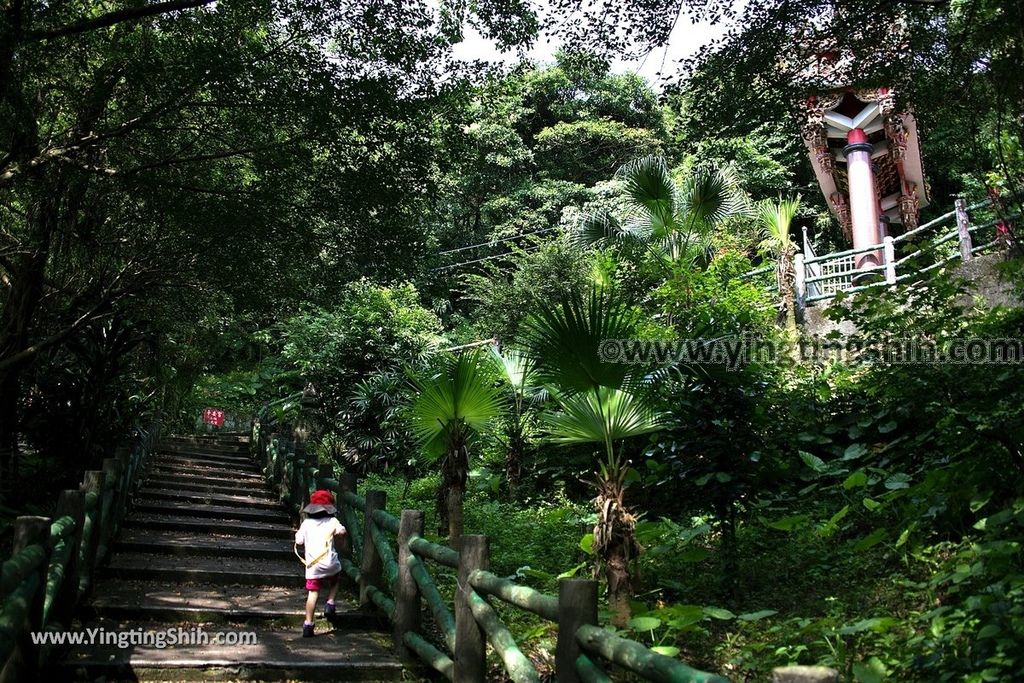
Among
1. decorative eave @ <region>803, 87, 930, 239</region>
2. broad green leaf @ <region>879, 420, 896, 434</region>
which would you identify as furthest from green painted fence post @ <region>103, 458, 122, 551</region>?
decorative eave @ <region>803, 87, 930, 239</region>

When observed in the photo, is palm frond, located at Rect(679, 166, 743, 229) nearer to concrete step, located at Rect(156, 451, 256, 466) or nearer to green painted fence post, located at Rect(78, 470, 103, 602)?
green painted fence post, located at Rect(78, 470, 103, 602)

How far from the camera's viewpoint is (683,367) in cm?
615

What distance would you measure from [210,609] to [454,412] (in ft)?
9.22

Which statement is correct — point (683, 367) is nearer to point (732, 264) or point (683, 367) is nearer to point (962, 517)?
point (962, 517)

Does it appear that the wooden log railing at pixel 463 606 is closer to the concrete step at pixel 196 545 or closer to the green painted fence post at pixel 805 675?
the green painted fence post at pixel 805 675

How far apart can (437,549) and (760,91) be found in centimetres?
480

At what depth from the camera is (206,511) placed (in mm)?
9328

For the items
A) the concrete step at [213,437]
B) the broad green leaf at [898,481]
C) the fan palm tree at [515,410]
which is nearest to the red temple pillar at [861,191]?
the fan palm tree at [515,410]

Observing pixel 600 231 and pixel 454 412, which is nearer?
pixel 454 412

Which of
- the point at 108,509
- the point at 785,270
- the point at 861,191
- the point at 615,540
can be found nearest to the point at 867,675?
the point at 615,540

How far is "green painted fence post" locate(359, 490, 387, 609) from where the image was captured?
19.6 feet

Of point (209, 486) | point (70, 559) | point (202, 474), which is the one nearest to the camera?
point (70, 559)

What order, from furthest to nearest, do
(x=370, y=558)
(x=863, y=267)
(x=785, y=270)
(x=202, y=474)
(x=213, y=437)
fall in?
(x=213, y=437) < (x=202, y=474) < (x=863, y=267) < (x=785, y=270) < (x=370, y=558)

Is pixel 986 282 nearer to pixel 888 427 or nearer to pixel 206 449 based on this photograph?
pixel 888 427
